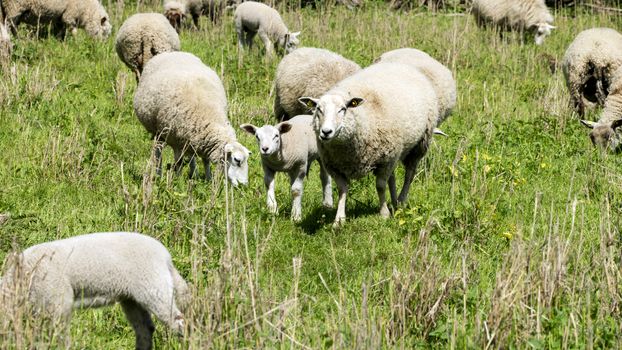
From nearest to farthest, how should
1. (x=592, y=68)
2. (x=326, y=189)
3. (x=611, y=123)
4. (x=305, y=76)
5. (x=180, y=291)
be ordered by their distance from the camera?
(x=180, y=291) → (x=326, y=189) → (x=305, y=76) → (x=611, y=123) → (x=592, y=68)

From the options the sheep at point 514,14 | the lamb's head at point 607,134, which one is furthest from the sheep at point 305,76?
the sheep at point 514,14

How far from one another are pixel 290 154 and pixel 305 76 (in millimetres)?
1749

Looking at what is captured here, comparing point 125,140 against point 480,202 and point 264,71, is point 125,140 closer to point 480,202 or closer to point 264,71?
point 264,71

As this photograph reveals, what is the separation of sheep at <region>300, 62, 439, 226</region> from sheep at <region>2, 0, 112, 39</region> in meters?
7.69

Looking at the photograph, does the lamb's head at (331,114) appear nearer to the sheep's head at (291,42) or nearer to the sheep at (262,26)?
the sheep's head at (291,42)

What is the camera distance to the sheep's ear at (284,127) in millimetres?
7816

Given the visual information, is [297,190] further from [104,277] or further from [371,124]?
[104,277]

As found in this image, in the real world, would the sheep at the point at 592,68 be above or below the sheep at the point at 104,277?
below

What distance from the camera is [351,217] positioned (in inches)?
297

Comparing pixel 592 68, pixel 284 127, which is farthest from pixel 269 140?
pixel 592 68

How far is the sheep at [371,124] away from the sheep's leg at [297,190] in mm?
363

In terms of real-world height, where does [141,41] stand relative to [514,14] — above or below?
above

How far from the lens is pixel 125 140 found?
930cm

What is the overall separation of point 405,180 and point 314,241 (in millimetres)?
1633
